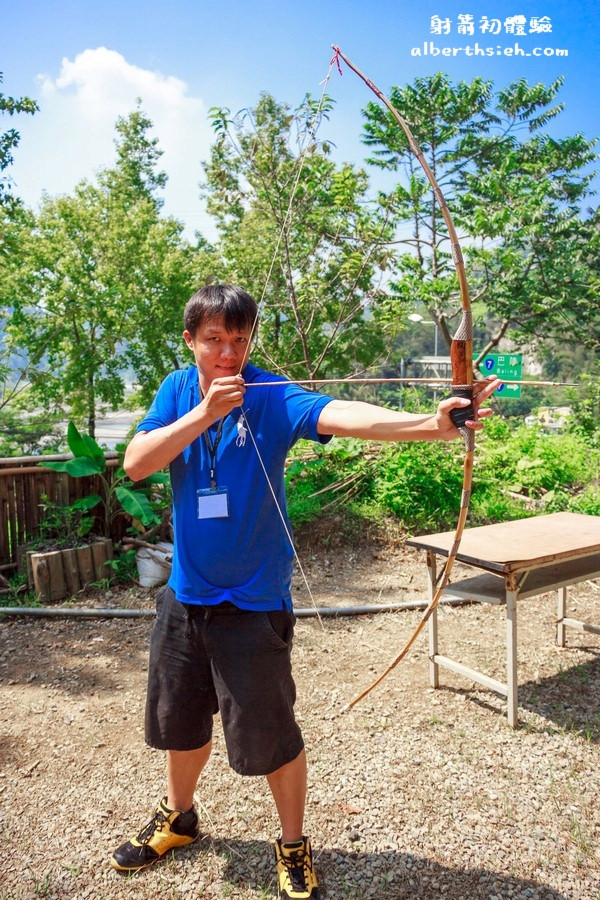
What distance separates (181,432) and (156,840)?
1.38m

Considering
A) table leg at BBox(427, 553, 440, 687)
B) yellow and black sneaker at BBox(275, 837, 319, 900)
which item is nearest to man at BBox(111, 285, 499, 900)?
yellow and black sneaker at BBox(275, 837, 319, 900)

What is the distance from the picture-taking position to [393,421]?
5.42 feet

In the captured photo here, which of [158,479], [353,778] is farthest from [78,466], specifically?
[353,778]

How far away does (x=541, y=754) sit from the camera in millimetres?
2773

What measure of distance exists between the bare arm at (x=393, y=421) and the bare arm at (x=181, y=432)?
25cm

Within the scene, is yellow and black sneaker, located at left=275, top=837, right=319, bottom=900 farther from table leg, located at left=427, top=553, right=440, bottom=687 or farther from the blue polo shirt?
table leg, located at left=427, top=553, right=440, bottom=687

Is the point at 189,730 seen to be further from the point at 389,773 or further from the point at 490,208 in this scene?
the point at 490,208

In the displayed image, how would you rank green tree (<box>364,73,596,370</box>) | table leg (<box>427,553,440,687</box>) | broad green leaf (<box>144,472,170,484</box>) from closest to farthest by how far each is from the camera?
table leg (<box>427,553,440,687</box>) < broad green leaf (<box>144,472,170,484</box>) < green tree (<box>364,73,596,370</box>)

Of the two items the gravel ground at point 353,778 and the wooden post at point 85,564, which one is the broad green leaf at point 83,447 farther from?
the gravel ground at point 353,778

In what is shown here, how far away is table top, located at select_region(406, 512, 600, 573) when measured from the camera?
2.90 m

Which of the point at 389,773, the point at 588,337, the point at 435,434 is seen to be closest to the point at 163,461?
the point at 435,434

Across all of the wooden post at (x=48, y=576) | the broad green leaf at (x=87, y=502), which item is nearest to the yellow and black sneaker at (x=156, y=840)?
the wooden post at (x=48, y=576)

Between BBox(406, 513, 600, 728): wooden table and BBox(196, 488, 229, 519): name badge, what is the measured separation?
59.0 inches

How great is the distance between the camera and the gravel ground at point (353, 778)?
207 cm
